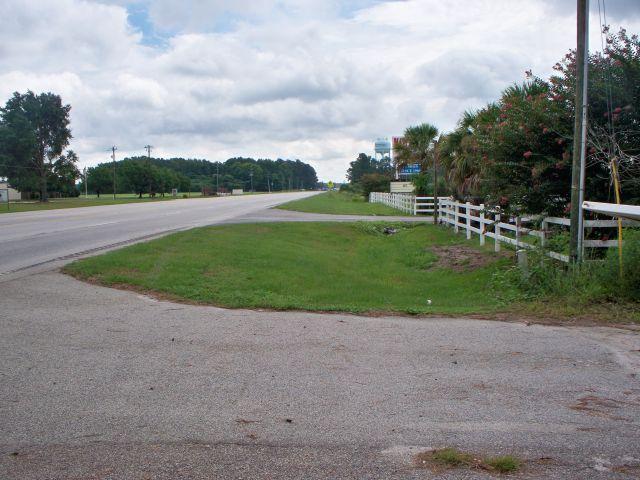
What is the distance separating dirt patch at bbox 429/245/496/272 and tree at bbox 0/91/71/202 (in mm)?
66349

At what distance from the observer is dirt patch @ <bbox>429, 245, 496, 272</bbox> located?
47.0 ft

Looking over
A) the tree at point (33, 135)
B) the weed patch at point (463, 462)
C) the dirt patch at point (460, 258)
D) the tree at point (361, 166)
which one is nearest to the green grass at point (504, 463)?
the weed patch at point (463, 462)

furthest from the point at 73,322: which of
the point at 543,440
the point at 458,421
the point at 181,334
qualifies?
the point at 543,440

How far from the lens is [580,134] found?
9891 mm

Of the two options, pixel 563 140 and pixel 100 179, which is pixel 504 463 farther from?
pixel 100 179

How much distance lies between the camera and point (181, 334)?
6.83m

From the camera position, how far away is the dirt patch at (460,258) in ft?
47.0

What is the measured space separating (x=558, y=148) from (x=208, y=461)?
393 inches

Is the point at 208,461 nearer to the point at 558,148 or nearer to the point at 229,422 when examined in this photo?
the point at 229,422

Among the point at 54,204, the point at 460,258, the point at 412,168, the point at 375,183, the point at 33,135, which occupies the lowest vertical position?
the point at 460,258

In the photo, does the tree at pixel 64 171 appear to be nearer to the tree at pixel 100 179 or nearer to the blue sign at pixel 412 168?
the tree at pixel 100 179

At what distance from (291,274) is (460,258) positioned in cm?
557

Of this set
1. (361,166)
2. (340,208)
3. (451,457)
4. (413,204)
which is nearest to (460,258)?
(451,457)

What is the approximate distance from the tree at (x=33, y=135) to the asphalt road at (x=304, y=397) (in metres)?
73.1
